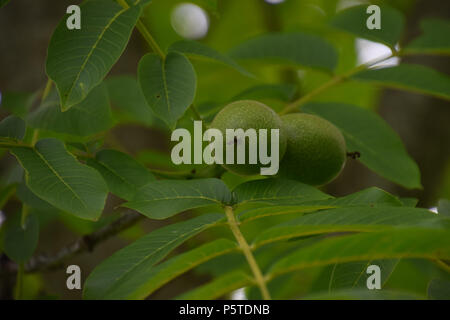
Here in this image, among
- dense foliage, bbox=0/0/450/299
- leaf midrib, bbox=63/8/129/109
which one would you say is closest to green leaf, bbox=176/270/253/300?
dense foliage, bbox=0/0/450/299

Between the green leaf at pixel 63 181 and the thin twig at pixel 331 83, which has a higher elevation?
the thin twig at pixel 331 83

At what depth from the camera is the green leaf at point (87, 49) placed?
0.99 metres

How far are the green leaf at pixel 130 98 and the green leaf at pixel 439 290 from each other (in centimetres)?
95

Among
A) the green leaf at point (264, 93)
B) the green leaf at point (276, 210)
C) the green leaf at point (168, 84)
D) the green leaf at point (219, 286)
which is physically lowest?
the green leaf at point (219, 286)

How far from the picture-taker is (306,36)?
1.69 meters

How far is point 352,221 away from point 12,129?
2.49 feet

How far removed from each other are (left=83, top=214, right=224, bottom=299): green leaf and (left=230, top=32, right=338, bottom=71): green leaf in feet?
2.81

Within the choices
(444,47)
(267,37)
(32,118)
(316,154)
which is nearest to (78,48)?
(32,118)

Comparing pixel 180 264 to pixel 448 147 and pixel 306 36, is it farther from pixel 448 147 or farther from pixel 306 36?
pixel 448 147

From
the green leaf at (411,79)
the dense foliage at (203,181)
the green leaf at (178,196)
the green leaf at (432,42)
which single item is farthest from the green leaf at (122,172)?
the green leaf at (432,42)

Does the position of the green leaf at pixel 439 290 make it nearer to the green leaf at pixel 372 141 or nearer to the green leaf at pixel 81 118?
the green leaf at pixel 372 141

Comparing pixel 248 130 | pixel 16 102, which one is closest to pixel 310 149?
pixel 248 130

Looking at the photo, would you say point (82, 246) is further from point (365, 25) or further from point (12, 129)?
point (365, 25)

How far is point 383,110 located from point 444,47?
100 cm
